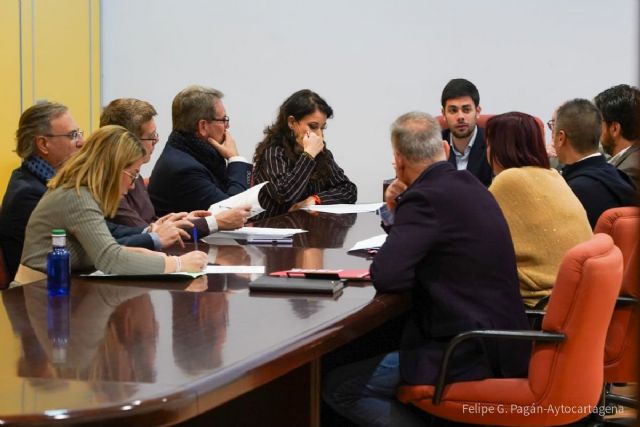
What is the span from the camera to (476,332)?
2193 millimetres

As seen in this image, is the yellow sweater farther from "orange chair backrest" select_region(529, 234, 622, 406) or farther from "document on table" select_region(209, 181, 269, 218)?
"document on table" select_region(209, 181, 269, 218)

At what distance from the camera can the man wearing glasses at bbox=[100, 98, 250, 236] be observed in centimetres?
337

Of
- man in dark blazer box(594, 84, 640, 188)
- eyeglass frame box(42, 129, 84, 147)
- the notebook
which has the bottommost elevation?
the notebook

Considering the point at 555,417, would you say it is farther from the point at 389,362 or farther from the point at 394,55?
the point at 394,55

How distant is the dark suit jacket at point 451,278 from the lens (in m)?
2.28

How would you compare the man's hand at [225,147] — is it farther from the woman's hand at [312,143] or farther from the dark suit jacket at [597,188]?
the dark suit jacket at [597,188]

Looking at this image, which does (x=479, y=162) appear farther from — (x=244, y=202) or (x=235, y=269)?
(x=235, y=269)

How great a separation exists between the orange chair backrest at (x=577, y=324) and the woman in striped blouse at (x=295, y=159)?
2153mm

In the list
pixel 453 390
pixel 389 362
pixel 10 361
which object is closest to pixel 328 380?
pixel 389 362

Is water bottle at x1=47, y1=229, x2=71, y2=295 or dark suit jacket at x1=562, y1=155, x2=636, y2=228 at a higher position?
dark suit jacket at x1=562, y1=155, x2=636, y2=228

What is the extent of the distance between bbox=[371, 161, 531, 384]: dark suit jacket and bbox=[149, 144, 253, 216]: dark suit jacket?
179 centimetres

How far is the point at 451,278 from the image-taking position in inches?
91.3

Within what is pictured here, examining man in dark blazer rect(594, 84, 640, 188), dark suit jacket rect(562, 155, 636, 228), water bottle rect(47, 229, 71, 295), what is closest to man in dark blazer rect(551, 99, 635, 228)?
dark suit jacket rect(562, 155, 636, 228)

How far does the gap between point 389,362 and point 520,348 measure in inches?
14.7
